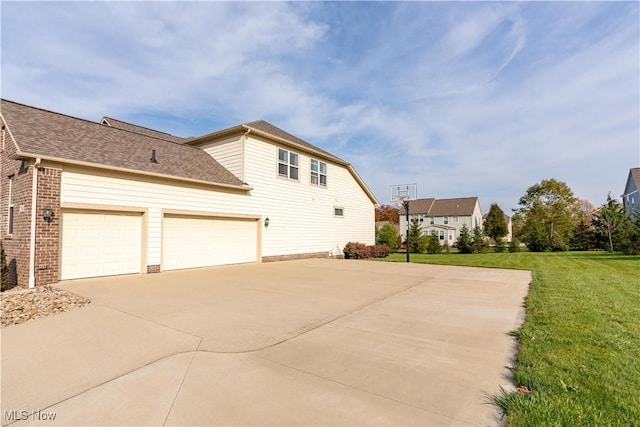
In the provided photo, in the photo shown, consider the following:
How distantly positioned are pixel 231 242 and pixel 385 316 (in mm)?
9262

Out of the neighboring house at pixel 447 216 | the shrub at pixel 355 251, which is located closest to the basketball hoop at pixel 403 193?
the shrub at pixel 355 251

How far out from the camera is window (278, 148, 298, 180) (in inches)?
625

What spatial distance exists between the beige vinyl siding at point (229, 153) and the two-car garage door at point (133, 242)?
2389 millimetres

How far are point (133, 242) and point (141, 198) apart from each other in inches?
56.4

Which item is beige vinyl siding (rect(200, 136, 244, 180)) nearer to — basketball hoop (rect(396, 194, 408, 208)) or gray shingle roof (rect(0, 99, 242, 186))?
gray shingle roof (rect(0, 99, 242, 186))

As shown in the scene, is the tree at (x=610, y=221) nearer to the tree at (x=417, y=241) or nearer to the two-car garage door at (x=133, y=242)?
the tree at (x=417, y=241)

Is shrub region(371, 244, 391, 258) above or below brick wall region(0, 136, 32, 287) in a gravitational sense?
below

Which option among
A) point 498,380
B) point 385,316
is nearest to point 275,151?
point 385,316

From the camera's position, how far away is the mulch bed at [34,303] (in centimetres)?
525

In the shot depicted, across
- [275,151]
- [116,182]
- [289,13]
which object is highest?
[289,13]

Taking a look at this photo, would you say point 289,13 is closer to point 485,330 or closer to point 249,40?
point 249,40

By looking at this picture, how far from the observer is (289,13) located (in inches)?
420

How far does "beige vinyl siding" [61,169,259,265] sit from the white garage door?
0.37 m

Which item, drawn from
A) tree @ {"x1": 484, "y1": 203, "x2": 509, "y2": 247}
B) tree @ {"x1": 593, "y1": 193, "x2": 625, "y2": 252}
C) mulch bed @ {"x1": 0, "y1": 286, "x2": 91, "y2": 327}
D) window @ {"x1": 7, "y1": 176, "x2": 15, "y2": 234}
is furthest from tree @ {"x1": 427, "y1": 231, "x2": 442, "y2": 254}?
window @ {"x1": 7, "y1": 176, "x2": 15, "y2": 234}
